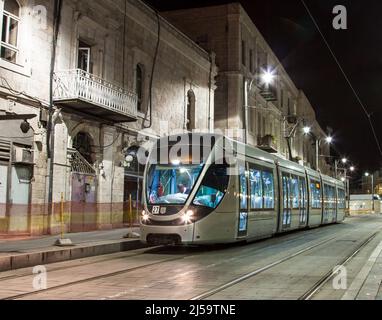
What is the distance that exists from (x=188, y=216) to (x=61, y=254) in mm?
3477

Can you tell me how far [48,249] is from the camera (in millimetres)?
Answer: 14133

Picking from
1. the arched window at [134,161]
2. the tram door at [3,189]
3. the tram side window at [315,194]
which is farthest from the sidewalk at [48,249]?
the tram side window at [315,194]

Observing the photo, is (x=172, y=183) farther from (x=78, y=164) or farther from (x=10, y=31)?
(x=10, y=31)

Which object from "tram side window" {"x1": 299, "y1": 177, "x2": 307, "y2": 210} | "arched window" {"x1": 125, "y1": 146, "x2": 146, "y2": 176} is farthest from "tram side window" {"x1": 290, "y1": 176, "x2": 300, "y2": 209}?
"arched window" {"x1": 125, "y1": 146, "x2": 146, "y2": 176}

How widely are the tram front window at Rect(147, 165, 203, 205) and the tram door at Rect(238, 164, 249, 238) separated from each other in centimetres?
184

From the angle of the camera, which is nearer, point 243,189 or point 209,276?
point 209,276

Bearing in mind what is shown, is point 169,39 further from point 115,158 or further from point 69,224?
point 69,224

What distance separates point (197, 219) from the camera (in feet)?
48.8

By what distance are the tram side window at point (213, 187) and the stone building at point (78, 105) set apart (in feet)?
16.8

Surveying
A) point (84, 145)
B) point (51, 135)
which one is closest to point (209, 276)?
point (51, 135)

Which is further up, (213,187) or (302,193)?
(302,193)

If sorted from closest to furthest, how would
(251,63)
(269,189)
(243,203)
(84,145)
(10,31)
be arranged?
(243,203)
(10,31)
(269,189)
(84,145)
(251,63)

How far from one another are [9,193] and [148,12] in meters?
12.9
